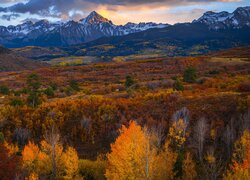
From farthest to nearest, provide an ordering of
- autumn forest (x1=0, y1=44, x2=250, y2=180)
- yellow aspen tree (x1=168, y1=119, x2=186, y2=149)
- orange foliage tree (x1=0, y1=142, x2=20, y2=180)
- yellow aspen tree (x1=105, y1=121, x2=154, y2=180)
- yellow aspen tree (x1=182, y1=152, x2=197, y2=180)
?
yellow aspen tree (x1=168, y1=119, x2=186, y2=149), yellow aspen tree (x1=182, y1=152, x2=197, y2=180), orange foliage tree (x1=0, y1=142, x2=20, y2=180), autumn forest (x1=0, y1=44, x2=250, y2=180), yellow aspen tree (x1=105, y1=121, x2=154, y2=180)

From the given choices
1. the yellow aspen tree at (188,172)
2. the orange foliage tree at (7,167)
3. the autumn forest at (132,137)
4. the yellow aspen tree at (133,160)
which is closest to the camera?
the yellow aspen tree at (133,160)

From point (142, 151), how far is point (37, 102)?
34.6 meters

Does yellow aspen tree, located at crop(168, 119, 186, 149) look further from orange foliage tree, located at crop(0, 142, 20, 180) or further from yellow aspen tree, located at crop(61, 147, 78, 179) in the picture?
orange foliage tree, located at crop(0, 142, 20, 180)


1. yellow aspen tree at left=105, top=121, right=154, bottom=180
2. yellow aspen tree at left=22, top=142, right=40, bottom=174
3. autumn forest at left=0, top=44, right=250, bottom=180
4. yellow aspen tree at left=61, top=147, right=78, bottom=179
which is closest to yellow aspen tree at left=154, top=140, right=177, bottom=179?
autumn forest at left=0, top=44, right=250, bottom=180

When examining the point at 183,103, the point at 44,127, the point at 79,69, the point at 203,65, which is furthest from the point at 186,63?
the point at 44,127

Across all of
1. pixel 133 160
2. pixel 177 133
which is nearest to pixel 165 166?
pixel 133 160

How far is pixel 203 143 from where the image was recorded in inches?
1432

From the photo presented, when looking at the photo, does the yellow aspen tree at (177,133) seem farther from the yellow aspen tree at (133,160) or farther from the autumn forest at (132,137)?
the yellow aspen tree at (133,160)

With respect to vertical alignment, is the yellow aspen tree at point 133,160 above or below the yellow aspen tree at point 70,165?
above

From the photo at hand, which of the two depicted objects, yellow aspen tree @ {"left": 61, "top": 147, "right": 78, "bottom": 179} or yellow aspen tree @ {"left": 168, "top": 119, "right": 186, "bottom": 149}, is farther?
yellow aspen tree @ {"left": 168, "top": 119, "right": 186, "bottom": 149}

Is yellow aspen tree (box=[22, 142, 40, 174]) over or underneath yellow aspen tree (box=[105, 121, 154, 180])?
underneath

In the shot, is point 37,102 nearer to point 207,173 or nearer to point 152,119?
point 152,119

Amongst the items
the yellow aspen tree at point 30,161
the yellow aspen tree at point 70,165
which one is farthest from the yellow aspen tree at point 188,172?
the yellow aspen tree at point 30,161

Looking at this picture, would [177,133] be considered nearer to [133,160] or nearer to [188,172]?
[188,172]
